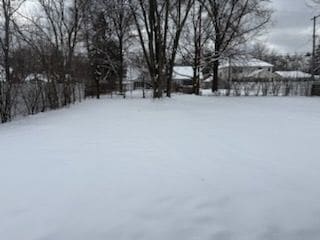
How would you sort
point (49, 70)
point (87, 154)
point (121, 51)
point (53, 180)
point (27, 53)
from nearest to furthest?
1. point (53, 180)
2. point (87, 154)
3. point (27, 53)
4. point (49, 70)
5. point (121, 51)

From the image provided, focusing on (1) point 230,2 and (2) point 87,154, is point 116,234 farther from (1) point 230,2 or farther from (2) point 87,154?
(1) point 230,2

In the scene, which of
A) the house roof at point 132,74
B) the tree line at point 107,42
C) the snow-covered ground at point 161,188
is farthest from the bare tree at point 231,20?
the snow-covered ground at point 161,188

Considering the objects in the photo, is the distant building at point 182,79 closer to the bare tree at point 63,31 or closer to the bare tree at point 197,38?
the bare tree at point 197,38

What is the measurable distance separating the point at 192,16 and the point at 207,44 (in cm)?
272

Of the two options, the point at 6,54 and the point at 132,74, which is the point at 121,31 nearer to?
the point at 132,74

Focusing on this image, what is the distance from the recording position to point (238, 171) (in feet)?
13.0

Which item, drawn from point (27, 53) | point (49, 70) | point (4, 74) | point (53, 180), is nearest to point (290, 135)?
point (53, 180)

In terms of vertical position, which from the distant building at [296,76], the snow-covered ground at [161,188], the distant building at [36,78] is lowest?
the snow-covered ground at [161,188]

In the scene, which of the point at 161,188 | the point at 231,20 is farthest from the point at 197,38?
the point at 161,188

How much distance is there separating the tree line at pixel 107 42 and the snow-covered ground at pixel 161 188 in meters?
6.70

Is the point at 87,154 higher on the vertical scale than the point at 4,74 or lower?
lower

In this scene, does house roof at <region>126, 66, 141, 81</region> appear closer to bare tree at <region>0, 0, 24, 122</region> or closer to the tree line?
the tree line

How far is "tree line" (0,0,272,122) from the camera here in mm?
11750

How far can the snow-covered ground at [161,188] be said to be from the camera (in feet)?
8.40
